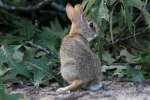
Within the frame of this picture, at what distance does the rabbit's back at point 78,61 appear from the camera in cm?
473

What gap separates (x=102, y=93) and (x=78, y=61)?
312 millimetres

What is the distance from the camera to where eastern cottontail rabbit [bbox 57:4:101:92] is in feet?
15.5

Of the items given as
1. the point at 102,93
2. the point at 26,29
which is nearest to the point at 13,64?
the point at 102,93

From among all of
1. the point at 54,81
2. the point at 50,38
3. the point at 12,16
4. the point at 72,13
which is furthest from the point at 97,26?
the point at 12,16

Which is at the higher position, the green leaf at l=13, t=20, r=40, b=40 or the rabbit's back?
the green leaf at l=13, t=20, r=40, b=40

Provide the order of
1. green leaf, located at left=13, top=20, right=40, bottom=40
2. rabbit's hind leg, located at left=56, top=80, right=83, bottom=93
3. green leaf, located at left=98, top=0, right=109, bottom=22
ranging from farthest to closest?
green leaf, located at left=13, top=20, right=40, bottom=40 → green leaf, located at left=98, top=0, right=109, bottom=22 → rabbit's hind leg, located at left=56, top=80, right=83, bottom=93

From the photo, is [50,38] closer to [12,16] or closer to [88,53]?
[12,16]

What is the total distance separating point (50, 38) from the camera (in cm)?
617

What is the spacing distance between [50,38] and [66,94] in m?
1.56

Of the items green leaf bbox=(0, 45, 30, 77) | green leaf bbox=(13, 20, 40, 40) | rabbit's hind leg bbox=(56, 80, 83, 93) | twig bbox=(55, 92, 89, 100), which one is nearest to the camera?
twig bbox=(55, 92, 89, 100)

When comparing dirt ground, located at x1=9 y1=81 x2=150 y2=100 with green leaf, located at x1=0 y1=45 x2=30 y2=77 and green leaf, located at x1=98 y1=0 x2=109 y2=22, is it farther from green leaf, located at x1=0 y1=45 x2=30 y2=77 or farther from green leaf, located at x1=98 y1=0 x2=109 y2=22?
green leaf, located at x1=98 y1=0 x2=109 y2=22

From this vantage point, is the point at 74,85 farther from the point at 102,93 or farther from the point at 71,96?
the point at 102,93

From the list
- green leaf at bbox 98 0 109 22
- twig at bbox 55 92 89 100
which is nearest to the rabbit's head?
green leaf at bbox 98 0 109 22

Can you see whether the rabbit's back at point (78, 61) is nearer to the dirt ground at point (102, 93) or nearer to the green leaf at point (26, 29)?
the dirt ground at point (102, 93)
